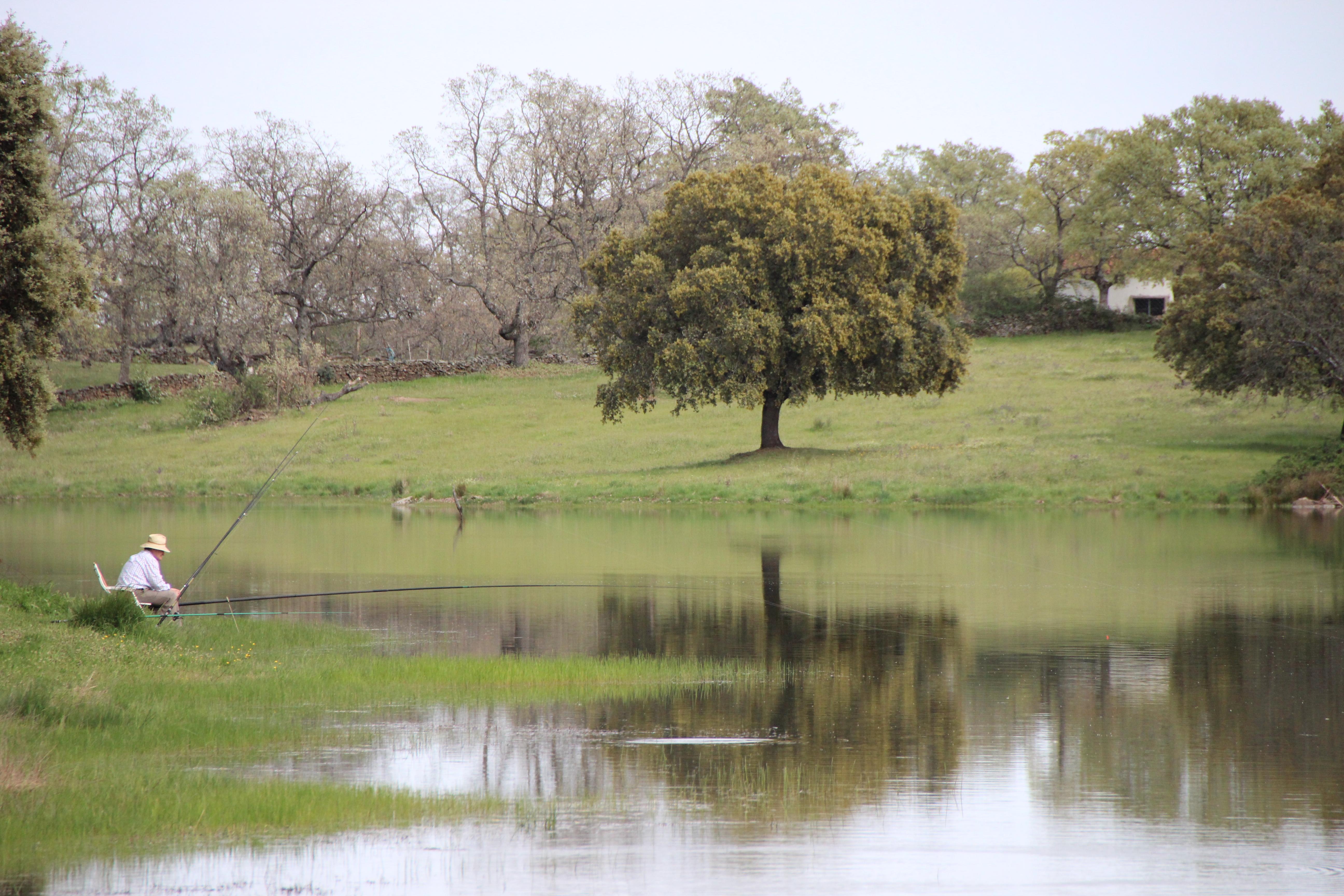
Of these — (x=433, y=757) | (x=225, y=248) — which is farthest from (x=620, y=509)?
(x=225, y=248)

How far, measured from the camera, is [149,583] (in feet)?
46.6

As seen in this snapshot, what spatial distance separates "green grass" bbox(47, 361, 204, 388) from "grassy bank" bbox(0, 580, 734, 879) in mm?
48476

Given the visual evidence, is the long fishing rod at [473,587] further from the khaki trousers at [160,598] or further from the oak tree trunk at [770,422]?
the oak tree trunk at [770,422]

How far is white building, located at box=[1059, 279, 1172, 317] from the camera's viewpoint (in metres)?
82.2

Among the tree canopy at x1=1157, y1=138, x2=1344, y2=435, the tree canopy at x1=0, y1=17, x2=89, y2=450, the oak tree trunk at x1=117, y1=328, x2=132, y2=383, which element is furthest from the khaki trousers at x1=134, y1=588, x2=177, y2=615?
the oak tree trunk at x1=117, y1=328, x2=132, y2=383

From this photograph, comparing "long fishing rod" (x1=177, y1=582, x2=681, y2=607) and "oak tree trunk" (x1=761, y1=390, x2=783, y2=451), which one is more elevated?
"oak tree trunk" (x1=761, y1=390, x2=783, y2=451)

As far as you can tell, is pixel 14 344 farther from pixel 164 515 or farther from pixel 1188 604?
pixel 1188 604

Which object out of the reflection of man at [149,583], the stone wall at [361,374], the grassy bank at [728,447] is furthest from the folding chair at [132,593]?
the stone wall at [361,374]

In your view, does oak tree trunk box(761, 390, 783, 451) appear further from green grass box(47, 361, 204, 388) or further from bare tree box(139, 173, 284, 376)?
green grass box(47, 361, 204, 388)

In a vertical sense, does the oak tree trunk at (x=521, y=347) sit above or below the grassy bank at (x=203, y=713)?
above

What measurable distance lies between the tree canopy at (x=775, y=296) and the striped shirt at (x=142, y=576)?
2522 centimetres

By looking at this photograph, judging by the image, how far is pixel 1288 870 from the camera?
6977mm

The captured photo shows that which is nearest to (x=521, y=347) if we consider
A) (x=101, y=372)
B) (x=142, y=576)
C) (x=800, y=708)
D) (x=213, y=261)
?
(x=213, y=261)

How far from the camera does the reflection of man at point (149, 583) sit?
14062 millimetres
